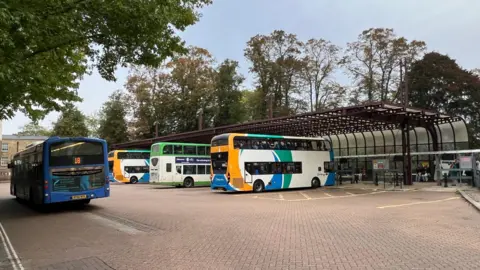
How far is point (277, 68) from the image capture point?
46.1 m

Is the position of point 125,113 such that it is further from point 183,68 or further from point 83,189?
point 83,189

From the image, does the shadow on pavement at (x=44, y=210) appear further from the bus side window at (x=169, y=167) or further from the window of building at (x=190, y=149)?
the window of building at (x=190, y=149)

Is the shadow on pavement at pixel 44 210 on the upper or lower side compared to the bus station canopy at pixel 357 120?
lower

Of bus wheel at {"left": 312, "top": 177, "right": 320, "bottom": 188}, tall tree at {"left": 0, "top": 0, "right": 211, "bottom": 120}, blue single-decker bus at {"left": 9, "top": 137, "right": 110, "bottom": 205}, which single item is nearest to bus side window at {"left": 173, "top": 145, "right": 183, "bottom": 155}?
bus wheel at {"left": 312, "top": 177, "right": 320, "bottom": 188}

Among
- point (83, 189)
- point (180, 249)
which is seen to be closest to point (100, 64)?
point (180, 249)

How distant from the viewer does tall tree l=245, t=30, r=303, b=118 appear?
1808 inches

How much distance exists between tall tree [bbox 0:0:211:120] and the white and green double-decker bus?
18728 millimetres

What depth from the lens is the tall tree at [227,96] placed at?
166 ft

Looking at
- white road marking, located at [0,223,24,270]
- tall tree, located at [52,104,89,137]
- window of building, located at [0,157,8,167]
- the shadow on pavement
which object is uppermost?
tall tree, located at [52,104,89,137]

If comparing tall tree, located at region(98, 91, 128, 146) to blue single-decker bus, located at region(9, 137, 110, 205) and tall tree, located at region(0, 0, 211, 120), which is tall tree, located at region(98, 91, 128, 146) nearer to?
blue single-decker bus, located at region(9, 137, 110, 205)

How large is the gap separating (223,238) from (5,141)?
8631cm

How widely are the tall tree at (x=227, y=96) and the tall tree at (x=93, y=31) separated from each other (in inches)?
1542

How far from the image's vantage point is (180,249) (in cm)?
759

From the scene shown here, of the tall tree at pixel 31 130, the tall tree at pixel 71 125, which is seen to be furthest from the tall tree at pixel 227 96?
the tall tree at pixel 31 130
